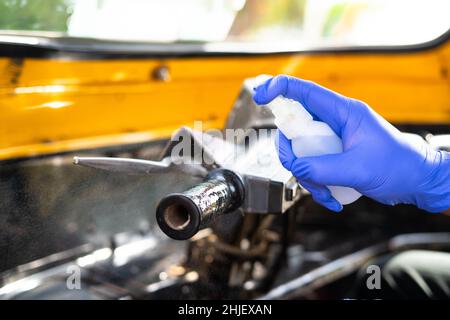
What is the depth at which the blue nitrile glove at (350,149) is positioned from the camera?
0.90m

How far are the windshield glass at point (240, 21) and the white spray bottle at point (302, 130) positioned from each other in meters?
0.73

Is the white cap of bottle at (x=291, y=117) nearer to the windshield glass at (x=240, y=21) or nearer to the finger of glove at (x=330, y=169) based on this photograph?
the finger of glove at (x=330, y=169)

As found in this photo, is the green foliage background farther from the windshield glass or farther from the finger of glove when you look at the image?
the finger of glove

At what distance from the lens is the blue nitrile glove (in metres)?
0.90

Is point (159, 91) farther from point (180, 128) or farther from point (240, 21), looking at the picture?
point (180, 128)

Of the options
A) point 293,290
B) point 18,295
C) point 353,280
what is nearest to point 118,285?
point 18,295

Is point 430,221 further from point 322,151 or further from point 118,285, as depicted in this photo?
point 322,151

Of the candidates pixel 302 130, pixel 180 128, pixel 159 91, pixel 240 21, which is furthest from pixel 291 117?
pixel 240 21

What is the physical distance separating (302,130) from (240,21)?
1.14 metres

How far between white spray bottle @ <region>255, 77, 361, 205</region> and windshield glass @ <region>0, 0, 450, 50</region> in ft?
2.39

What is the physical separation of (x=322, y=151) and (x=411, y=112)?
4.51 ft

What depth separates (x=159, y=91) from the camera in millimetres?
1743

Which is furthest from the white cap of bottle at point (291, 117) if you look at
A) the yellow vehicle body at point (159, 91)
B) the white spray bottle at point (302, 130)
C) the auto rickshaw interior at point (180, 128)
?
the yellow vehicle body at point (159, 91)

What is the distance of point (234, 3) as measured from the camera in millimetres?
1919
